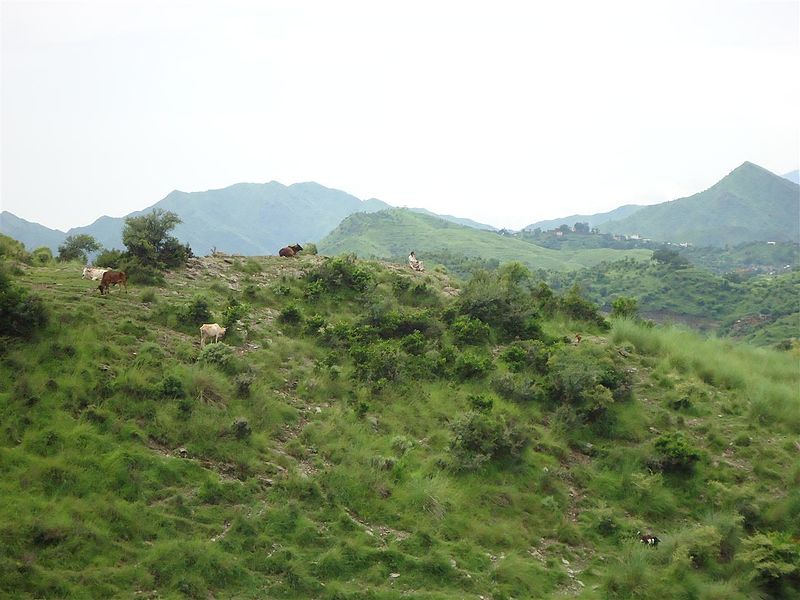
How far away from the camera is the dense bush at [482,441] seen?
41.1ft

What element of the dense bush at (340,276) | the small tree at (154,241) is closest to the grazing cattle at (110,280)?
the small tree at (154,241)

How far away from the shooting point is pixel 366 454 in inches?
473

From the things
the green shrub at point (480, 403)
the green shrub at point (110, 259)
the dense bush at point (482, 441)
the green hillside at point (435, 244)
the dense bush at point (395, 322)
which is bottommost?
the dense bush at point (482, 441)

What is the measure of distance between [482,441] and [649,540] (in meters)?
3.61

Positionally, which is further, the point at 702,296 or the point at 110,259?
the point at 702,296

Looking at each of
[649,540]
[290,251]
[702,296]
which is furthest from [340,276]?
[702,296]

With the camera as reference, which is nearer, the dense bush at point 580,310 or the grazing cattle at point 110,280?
the grazing cattle at point 110,280

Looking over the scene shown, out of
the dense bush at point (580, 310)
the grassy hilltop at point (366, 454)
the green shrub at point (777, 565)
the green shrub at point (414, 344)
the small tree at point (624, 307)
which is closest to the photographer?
the grassy hilltop at point (366, 454)

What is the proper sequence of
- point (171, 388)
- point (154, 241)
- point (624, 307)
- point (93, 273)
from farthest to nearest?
point (624, 307), point (154, 241), point (93, 273), point (171, 388)

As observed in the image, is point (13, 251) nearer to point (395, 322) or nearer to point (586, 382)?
point (395, 322)

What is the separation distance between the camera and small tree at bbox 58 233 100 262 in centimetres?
2322

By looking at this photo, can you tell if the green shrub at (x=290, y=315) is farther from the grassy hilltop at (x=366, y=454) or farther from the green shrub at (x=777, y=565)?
the green shrub at (x=777, y=565)

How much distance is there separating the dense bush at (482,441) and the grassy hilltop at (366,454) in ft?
0.16

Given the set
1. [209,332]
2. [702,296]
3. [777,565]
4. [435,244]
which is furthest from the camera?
[435,244]
